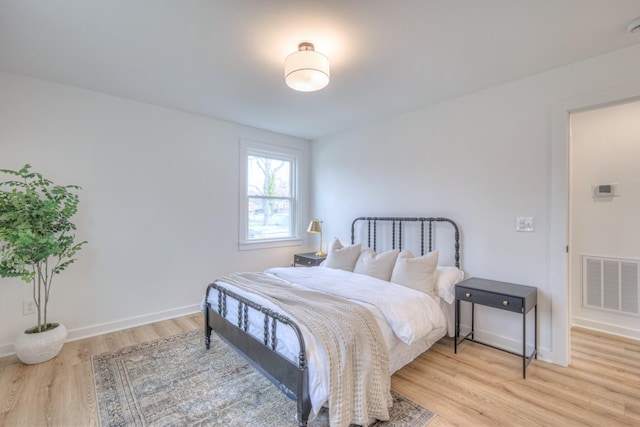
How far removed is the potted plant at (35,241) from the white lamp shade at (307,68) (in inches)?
93.6

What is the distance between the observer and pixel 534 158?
2688 millimetres

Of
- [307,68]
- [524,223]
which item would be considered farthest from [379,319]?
[307,68]

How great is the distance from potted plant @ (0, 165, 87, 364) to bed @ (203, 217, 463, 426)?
1382 millimetres

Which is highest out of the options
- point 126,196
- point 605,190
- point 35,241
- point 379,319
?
point 605,190

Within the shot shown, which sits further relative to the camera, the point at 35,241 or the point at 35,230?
the point at 35,230

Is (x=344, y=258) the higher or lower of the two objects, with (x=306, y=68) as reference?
lower

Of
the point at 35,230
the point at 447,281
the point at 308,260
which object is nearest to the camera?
the point at 35,230

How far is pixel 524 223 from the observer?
273 cm

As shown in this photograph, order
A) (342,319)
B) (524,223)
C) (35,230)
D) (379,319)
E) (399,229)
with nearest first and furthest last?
(342,319), (379,319), (35,230), (524,223), (399,229)

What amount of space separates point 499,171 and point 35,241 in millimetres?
4237

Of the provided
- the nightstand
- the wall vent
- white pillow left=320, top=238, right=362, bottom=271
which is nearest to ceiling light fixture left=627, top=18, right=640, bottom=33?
the wall vent

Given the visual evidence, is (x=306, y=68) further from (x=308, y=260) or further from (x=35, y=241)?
(x=308, y=260)

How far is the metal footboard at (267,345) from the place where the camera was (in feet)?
5.50

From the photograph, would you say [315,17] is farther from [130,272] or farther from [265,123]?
[130,272]
